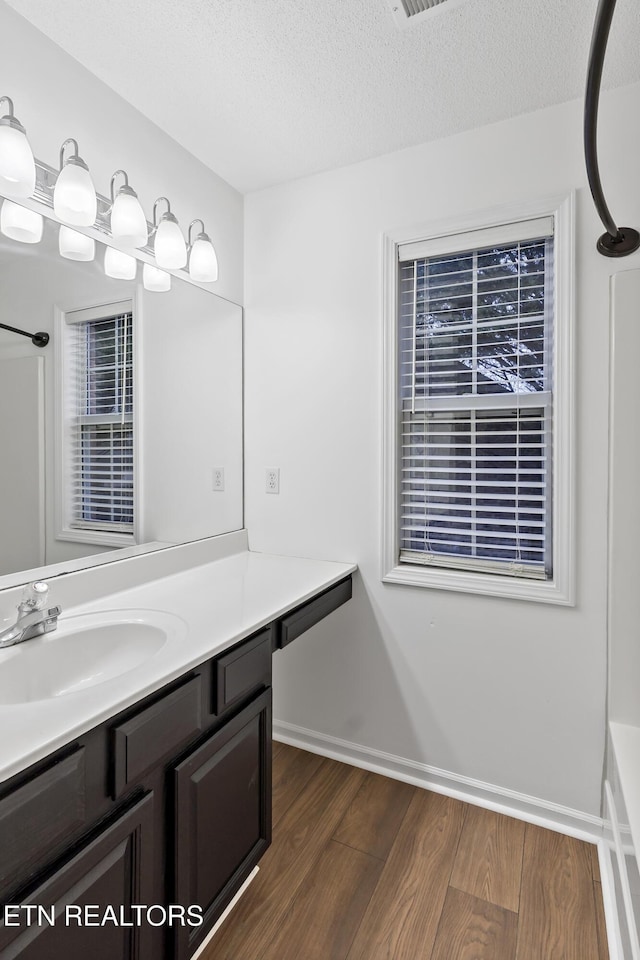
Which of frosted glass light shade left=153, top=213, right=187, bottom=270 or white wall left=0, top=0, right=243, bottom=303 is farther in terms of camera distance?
frosted glass light shade left=153, top=213, right=187, bottom=270

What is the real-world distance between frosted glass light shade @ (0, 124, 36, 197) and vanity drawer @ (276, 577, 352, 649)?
138 cm

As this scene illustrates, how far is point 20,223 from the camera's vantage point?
4.43ft

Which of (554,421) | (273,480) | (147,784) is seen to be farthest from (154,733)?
(554,421)

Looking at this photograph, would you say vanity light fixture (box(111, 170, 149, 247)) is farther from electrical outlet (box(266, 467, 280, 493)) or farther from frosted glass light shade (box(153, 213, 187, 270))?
electrical outlet (box(266, 467, 280, 493))

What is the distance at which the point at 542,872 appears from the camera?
1.55 metres

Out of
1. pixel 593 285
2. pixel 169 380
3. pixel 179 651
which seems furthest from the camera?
pixel 169 380

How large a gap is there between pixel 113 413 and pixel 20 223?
1.90 feet

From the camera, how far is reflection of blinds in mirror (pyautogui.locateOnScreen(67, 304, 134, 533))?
154cm

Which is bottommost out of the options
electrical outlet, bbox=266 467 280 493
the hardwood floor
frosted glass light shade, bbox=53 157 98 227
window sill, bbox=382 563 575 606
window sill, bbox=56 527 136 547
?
the hardwood floor

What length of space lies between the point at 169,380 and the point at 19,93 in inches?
35.5

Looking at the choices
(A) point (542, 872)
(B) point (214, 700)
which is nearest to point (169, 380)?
(B) point (214, 700)

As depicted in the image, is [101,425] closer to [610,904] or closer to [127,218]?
[127,218]

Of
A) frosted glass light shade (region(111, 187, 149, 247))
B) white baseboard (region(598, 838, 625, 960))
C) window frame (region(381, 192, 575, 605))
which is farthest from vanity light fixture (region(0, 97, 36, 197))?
white baseboard (region(598, 838, 625, 960))

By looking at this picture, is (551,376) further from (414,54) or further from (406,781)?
(406,781)
